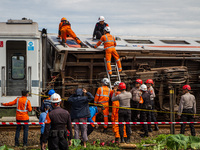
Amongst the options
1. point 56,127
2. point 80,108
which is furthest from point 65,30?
point 56,127

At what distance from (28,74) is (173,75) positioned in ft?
16.9

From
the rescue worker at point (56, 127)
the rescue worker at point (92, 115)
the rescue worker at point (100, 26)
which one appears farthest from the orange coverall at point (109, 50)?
the rescue worker at point (56, 127)

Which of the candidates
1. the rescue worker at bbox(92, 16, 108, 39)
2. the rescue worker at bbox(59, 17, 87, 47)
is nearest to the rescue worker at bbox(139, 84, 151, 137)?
the rescue worker at bbox(59, 17, 87, 47)

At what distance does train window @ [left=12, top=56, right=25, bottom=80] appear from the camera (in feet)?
37.7

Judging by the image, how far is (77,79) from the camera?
11.8 metres

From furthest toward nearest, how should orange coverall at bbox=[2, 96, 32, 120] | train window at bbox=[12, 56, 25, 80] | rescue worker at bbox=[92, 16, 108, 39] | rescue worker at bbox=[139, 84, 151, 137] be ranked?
rescue worker at bbox=[92, 16, 108, 39] < train window at bbox=[12, 56, 25, 80] < rescue worker at bbox=[139, 84, 151, 137] < orange coverall at bbox=[2, 96, 32, 120]

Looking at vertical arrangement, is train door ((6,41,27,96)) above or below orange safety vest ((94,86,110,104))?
above

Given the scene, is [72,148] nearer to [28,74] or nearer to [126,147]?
[126,147]

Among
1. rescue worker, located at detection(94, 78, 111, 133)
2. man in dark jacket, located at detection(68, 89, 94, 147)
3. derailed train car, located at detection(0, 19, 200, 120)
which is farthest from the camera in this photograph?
derailed train car, located at detection(0, 19, 200, 120)

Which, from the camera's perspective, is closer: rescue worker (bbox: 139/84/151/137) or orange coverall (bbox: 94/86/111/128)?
orange coverall (bbox: 94/86/111/128)

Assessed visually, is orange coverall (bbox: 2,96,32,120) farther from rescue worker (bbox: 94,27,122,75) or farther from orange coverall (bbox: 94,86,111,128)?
rescue worker (bbox: 94,27,122,75)

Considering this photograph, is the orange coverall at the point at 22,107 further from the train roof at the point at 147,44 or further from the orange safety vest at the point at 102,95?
the train roof at the point at 147,44

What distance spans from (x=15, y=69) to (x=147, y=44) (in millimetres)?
5404

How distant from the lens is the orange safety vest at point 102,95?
1017cm
